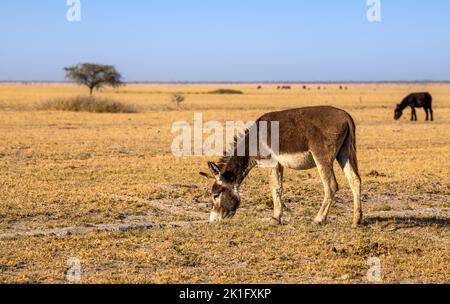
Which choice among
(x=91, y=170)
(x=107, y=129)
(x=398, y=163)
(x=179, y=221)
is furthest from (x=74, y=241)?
(x=107, y=129)

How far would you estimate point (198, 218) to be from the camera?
11766 mm

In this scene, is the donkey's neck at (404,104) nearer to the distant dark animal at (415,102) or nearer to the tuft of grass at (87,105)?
the distant dark animal at (415,102)

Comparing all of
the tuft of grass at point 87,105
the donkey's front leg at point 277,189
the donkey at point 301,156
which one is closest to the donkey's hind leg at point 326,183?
the donkey at point 301,156

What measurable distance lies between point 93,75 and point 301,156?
7650cm

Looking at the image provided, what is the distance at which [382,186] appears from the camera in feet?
50.4

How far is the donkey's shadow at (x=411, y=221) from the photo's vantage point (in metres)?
10.9

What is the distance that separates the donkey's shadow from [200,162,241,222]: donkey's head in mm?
2422

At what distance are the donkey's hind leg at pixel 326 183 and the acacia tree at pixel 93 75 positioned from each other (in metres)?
75.1

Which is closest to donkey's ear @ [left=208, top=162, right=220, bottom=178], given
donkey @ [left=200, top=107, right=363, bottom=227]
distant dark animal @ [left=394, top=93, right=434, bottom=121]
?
donkey @ [left=200, top=107, right=363, bottom=227]

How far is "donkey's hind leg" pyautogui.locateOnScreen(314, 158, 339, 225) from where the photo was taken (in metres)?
10.2

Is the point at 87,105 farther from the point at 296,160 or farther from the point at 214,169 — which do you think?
the point at 296,160

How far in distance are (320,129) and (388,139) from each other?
18530 mm

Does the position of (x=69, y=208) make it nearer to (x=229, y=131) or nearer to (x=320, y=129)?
(x=320, y=129)
